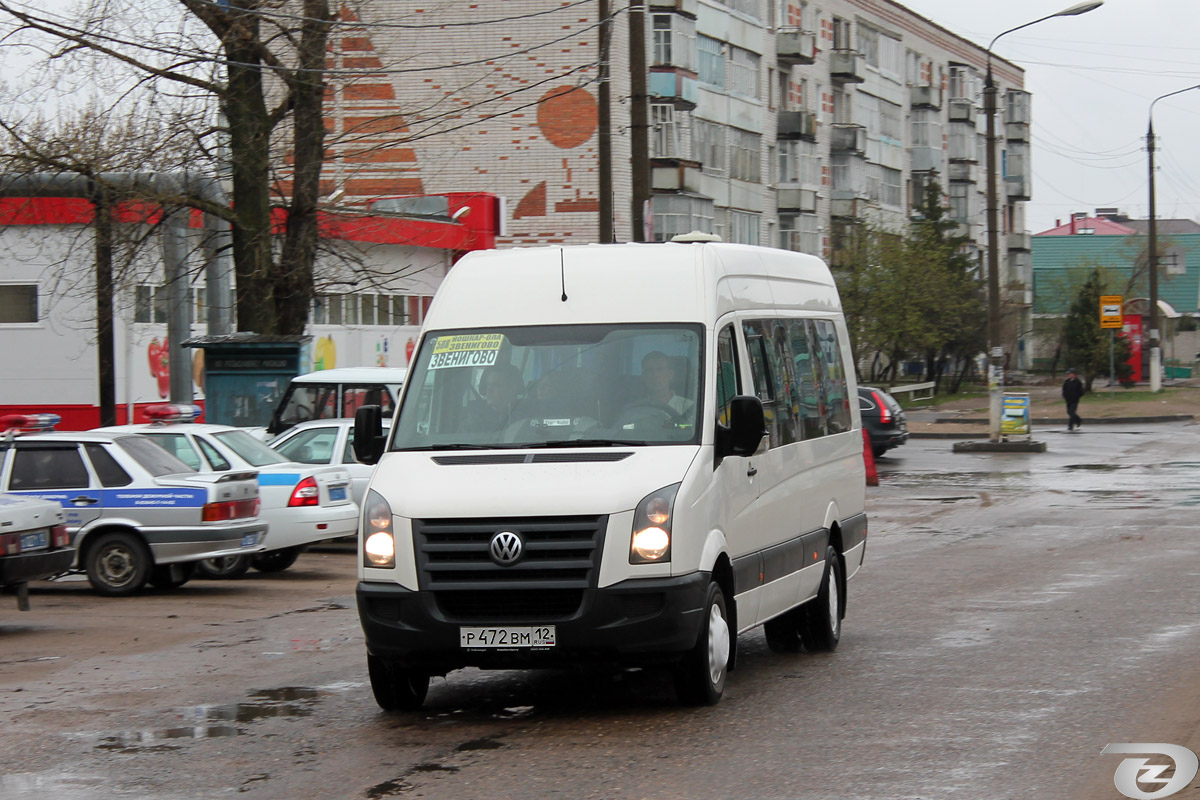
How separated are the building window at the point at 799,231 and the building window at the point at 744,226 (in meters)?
2.81

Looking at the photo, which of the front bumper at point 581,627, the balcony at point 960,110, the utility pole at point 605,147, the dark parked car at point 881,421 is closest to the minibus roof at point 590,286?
the front bumper at point 581,627

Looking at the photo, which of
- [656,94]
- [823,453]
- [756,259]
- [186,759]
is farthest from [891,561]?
[656,94]

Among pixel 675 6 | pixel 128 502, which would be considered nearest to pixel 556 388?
pixel 128 502

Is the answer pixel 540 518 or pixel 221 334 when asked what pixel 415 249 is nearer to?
pixel 221 334

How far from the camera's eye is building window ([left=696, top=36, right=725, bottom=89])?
55.1 metres

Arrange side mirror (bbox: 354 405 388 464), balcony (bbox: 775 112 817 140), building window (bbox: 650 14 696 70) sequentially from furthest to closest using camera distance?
1. balcony (bbox: 775 112 817 140)
2. building window (bbox: 650 14 696 70)
3. side mirror (bbox: 354 405 388 464)

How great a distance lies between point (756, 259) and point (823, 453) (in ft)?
4.74

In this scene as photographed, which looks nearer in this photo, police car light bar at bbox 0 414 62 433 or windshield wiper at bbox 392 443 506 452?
windshield wiper at bbox 392 443 506 452

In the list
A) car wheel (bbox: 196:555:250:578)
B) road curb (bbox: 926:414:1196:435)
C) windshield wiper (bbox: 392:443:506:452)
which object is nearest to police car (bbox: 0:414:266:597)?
car wheel (bbox: 196:555:250:578)

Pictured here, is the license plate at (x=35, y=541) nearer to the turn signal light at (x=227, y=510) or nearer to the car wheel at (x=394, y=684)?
the turn signal light at (x=227, y=510)

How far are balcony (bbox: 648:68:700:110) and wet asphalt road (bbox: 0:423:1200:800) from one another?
3725 cm

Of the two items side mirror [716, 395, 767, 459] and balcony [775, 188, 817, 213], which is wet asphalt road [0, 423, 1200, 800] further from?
balcony [775, 188, 817, 213]

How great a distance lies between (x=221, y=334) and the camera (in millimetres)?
25500

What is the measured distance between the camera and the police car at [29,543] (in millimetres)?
11508
